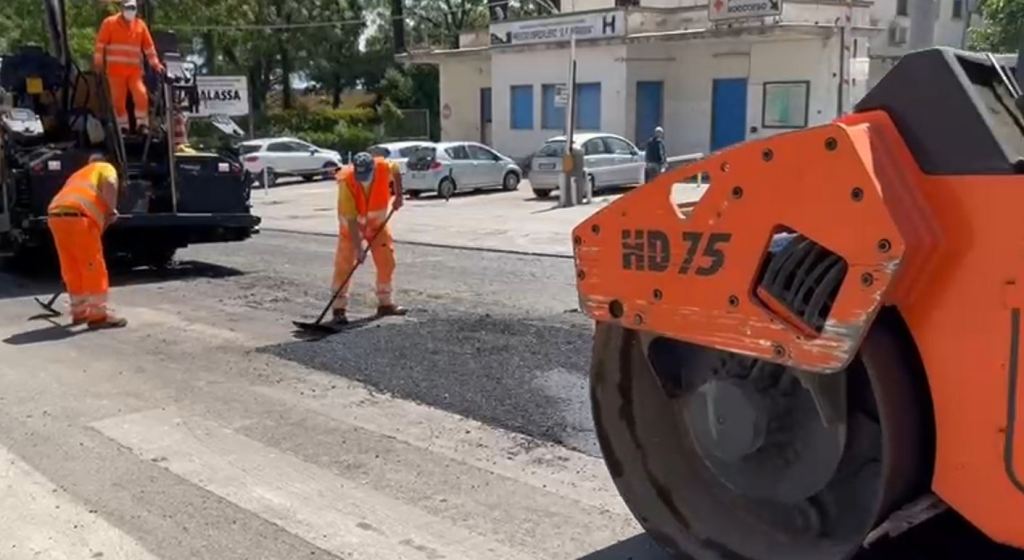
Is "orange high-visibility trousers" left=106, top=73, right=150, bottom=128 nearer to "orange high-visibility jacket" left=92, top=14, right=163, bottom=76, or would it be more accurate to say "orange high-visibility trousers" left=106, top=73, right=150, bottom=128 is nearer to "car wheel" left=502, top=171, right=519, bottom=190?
"orange high-visibility jacket" left=92, top=14, right=163, bottom=76

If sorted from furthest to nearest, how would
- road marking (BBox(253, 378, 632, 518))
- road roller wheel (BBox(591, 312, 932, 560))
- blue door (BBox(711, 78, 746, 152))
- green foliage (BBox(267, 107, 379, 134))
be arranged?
green foliage (BBox(267, 107, 379, 134)) → blue door (BBox(711, 78, 746, 152)) → road marking (BBox(253, 378, 632, 518)) → road roller wheel (BBox(591, 312, 932, 560))

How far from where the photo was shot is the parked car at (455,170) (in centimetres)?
2519

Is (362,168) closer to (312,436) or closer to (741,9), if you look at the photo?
(312,436)

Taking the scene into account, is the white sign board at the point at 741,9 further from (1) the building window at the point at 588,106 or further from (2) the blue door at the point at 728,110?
(1) the building window at the point at 588,106

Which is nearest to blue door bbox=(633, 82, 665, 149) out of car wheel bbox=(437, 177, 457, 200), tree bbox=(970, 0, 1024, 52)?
car wheel bbox=(437, 177, 457, 200)

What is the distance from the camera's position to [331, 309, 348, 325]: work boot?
8820 mm

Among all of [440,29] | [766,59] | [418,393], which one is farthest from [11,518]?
Result: [440,29]

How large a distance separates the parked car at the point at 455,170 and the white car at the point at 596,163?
242 cm

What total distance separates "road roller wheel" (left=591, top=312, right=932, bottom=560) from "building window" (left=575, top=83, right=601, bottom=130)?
27431mm

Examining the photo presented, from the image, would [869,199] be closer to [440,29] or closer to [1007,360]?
[1007,360]

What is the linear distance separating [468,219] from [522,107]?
1469 cm

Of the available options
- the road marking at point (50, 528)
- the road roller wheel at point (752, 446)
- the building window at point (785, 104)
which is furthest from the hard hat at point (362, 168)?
the building window at point (785, 104)

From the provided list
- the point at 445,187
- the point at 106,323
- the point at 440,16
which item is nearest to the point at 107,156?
the point at 106,323

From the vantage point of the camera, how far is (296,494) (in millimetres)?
4867
